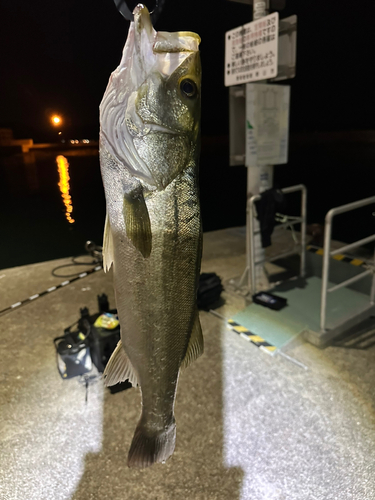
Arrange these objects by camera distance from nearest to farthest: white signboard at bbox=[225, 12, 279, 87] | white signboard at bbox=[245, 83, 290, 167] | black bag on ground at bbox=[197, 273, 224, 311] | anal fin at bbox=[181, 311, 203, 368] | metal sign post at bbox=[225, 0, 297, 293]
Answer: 1. anal fin at bbox=[181, 311, 203, 368]
2. white signboard at bbox=[225, 12, 279, 87]
3. metal sign post at bbox=[225, 0, 297, 293]
4. white signboard at bbox=[245, 83, 290, 167]
5. black bag on ground at bbox=[197, 273, 224, 311]

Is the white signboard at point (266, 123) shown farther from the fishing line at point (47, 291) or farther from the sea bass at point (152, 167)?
the sea bass at point (152, 167)

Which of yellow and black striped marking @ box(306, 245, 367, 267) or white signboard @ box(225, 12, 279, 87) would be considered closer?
white signboard @ box(225, 12, 279, 87)

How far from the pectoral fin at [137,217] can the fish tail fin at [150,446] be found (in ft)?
2.72

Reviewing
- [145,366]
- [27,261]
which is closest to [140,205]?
[145,366]

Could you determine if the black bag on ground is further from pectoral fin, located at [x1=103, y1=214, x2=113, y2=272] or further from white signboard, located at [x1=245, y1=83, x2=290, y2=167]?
pectoral fin, located at [x1=103, y1=214, x2=113, y2=272]

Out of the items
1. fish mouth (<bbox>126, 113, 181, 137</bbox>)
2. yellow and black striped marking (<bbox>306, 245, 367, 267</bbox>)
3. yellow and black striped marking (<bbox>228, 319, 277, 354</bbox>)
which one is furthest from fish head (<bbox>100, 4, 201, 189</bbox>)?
yellow and black striped marking (<bbox>306, 245, 367, 267</bbox>)

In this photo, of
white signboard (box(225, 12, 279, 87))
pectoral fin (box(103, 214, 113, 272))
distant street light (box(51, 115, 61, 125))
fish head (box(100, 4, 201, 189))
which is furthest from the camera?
white signboard (box(225, 12, 279, 87))

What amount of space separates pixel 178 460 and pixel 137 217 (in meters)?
2.40

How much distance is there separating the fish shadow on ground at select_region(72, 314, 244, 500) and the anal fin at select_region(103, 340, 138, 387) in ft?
5.35

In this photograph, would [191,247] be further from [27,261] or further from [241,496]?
[27,261]

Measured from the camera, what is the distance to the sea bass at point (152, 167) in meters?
1.09

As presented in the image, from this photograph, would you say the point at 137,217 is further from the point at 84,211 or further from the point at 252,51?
the point at 84,211

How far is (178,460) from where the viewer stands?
9.03 feet

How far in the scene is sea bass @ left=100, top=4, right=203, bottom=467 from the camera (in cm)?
109
